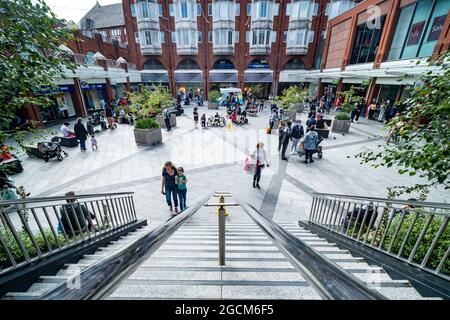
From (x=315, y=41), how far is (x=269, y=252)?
3775 centimetres

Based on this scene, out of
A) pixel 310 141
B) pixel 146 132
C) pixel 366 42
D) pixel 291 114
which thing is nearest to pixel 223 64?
pixel 366 42

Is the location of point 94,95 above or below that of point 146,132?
above

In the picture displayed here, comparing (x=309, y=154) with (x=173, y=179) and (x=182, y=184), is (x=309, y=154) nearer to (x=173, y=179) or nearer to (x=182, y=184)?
(x=182, y=184)

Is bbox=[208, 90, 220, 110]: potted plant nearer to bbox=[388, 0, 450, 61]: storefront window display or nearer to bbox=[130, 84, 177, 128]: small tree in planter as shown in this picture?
bbox=[130, 84, 177, 128]: small tree in planter

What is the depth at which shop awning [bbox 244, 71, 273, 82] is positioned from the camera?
1307 inches

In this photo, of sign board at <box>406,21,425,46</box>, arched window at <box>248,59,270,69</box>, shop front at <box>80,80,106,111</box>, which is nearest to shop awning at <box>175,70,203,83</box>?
arched window at <box>248,59,270,69</box>

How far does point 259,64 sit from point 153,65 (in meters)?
17.7

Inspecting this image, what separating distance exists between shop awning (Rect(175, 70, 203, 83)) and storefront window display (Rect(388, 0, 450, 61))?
24737mm

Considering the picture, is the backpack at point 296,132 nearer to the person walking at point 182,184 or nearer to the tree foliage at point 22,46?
the person walking at point 182,184

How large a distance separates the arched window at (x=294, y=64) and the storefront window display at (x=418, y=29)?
17.1 metres

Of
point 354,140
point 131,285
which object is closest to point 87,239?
point 131,285

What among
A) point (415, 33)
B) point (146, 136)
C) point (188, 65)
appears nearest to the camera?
point (146, 136)

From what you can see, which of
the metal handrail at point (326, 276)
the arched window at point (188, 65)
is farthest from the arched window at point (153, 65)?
the metal handrail at point (326, 276)

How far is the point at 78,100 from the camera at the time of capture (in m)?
19.2
